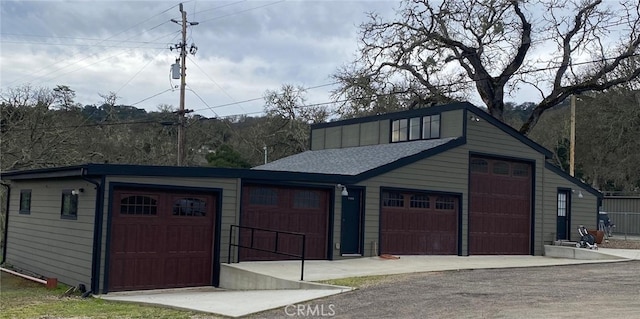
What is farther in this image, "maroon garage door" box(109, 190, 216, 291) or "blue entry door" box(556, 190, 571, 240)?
"blue entry door" box(556, 190, 571, 240)

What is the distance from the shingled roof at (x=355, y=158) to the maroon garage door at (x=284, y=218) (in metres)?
1.57

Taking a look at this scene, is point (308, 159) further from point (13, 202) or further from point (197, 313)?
point (197, 313)

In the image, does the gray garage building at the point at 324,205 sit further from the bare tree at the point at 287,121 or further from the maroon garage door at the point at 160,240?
the bare tree at the point at 287,121

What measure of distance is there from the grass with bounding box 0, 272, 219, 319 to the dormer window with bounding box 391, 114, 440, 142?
1273 cm

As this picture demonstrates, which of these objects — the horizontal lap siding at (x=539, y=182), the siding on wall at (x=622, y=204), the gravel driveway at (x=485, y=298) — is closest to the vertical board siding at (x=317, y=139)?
the horizontal lap siding at (x=539, y=182)

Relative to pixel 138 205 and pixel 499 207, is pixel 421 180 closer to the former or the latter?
pixel 499 207

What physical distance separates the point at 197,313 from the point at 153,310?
3.73ft

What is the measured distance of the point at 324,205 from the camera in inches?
754

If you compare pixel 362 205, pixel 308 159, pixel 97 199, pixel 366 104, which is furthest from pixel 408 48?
pixel 97 199

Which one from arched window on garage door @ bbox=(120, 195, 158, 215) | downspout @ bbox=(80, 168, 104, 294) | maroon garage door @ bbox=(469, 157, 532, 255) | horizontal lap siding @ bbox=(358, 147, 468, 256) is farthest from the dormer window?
downspout @ bbox=(80, 168, 104, 294)

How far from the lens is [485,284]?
46.4ft

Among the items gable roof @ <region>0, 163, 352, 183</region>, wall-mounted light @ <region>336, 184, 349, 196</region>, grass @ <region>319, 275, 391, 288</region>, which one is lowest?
grass @ <region>319, 275, 391, 288</region>

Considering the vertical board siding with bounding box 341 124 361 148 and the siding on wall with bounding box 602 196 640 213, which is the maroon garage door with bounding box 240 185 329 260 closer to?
the vertical board siding with bounding box 341 124 361 148

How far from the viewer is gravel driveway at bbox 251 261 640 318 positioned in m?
10.6
